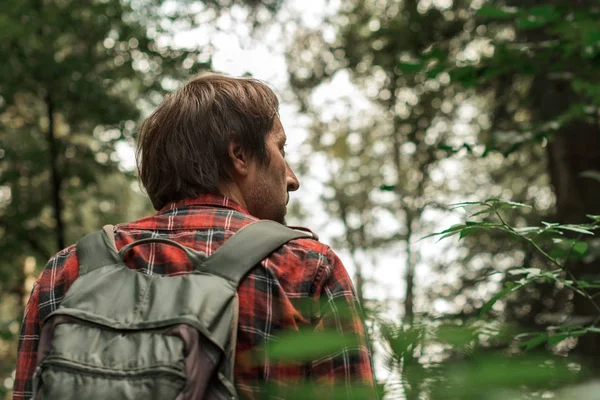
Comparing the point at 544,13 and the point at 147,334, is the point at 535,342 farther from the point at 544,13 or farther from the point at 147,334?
the point at 544,13

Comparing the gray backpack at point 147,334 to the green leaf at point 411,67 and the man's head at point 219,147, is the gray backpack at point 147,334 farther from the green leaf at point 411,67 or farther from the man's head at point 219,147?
the green leaf at point 411,67

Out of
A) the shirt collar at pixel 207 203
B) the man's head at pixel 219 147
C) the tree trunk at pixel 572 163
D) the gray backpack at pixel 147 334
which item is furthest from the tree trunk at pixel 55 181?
the gray backpack at pixel 147 334

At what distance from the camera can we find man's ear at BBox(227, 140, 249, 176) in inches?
70.9

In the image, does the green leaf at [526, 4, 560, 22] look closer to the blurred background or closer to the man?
the blurred background

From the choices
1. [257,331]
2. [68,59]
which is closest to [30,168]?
[68,59]

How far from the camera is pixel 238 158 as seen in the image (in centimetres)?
181

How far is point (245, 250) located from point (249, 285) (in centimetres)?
8

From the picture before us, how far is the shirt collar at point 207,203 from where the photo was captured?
1762mm

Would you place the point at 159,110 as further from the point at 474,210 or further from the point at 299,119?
the point at 299,119

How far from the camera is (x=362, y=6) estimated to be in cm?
1135

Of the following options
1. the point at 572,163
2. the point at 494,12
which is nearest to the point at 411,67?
the point at 494,12

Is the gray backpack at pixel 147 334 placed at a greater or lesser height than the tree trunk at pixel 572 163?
lesser

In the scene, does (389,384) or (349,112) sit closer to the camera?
(389,384)

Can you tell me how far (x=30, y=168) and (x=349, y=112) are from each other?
927cm
